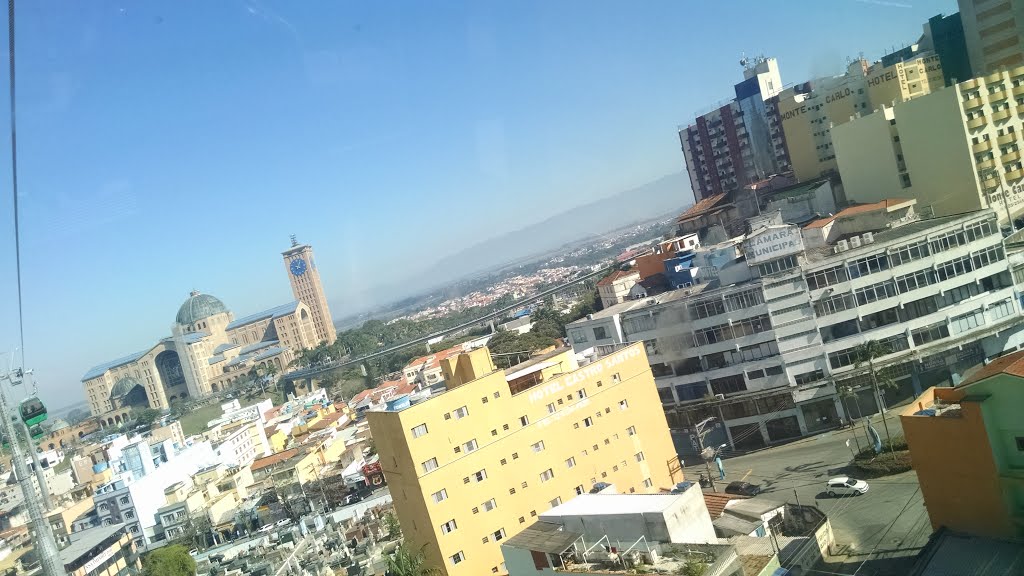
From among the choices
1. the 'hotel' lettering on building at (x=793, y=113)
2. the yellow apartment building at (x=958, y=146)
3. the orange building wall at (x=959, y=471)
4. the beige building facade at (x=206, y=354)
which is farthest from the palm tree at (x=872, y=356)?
the beige building facade at (x=206, y=354)

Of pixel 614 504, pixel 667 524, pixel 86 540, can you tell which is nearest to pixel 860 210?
pixel 614 504

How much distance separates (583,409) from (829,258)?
162 inches

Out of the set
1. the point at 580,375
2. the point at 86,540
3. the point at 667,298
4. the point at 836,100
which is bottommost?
the point at 86,540

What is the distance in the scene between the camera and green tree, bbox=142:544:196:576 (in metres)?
10.1

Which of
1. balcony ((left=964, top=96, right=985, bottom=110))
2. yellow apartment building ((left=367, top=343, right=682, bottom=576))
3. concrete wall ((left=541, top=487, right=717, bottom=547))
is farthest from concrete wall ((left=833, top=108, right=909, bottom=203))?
concrete wall ((left=541, top=487, right=717, bottom=547))

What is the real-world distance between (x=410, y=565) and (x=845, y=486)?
14.6 feet

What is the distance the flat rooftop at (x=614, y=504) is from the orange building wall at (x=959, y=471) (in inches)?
65.3

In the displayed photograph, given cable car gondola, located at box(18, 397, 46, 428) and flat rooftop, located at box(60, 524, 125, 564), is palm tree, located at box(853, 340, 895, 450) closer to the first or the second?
cable car gondola, located at box(18, 397, 46, 428)

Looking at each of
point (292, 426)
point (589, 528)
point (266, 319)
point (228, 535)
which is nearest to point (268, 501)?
point (228, 535)

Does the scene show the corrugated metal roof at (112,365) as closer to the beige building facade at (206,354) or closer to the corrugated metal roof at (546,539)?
the beige building facade at (206,354)

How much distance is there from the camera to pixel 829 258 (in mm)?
9438

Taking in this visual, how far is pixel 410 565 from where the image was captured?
630 cm

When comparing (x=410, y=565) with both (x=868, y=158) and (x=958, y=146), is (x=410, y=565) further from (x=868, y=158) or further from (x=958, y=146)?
(x=868, y=158)

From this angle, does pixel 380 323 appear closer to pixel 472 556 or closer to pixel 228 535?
pixel 228 535
